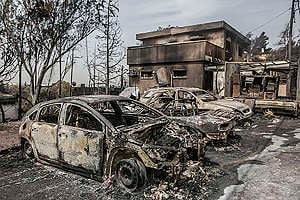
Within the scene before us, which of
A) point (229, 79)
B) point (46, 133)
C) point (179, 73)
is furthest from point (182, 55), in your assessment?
point (46, 133)

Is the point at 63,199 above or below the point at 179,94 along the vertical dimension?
below

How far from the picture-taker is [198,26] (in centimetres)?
2161

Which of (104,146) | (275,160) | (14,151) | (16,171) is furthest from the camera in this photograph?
(14,151)

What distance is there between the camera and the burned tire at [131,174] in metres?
4.23

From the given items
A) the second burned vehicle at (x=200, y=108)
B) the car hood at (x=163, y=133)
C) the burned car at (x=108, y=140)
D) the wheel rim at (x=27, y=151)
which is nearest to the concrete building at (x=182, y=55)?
the second burned vehicle at (x=200, y=108)

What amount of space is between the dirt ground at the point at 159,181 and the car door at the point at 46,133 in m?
0.41

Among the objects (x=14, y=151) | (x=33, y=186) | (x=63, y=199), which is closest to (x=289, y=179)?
(x=63, y=199)

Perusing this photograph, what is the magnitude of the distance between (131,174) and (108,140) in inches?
28.3

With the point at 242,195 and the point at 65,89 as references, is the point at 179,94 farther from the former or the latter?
the point at 65,89

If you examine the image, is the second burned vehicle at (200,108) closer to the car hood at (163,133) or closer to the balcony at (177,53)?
the car hood at (163,133)

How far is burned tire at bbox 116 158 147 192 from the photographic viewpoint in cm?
423

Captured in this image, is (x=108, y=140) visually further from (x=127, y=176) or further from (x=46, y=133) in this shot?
(x=46, y=133)

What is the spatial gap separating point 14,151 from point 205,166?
506 centimetres

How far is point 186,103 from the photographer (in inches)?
351
